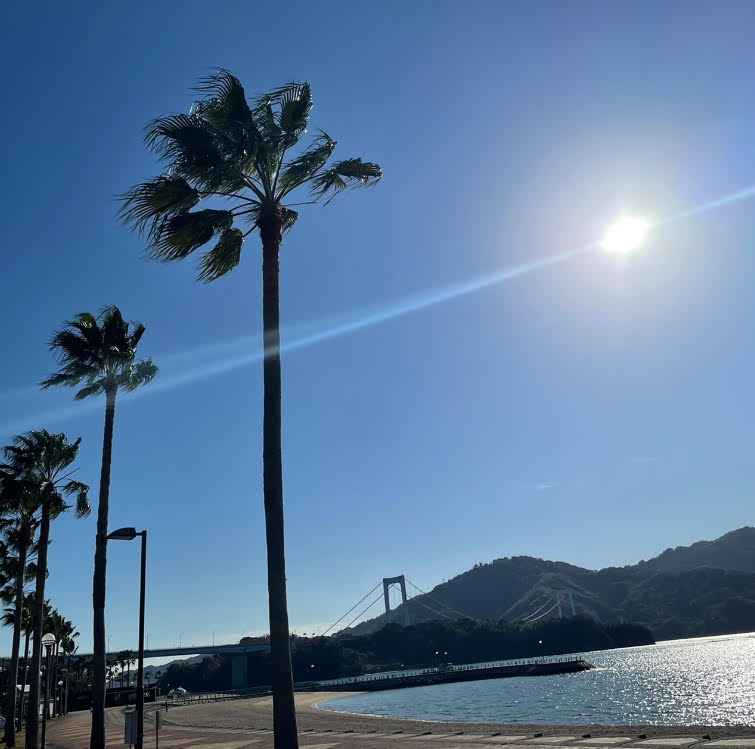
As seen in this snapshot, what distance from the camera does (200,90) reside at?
13273 millimetres

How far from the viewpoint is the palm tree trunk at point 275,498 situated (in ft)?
35.7

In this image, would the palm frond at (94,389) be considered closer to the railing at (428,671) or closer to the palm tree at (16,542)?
the palm tree at (16,542)

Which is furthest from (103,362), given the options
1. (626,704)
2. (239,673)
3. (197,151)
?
(239,673)

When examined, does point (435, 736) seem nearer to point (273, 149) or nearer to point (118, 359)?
point (118, 359)

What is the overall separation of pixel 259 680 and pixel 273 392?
620 feet

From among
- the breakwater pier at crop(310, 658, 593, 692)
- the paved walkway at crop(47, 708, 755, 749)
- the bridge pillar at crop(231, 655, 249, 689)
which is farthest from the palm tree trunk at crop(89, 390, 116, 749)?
the bridge pillar at crop(231, 655, 249, 689)

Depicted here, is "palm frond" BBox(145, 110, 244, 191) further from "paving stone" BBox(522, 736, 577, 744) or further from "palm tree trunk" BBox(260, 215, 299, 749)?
"paving stone" BBox(522, 736, 577, 744)

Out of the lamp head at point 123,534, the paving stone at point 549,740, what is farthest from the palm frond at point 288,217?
the paving stone at point 549,740

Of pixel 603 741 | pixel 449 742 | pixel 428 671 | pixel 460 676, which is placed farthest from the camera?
pixel 428 671

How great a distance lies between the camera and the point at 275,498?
39.0ft

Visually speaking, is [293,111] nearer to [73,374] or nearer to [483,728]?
[73,374]

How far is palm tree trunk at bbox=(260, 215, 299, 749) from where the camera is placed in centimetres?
1089

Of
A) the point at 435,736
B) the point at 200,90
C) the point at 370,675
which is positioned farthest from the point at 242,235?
the point at 370,675

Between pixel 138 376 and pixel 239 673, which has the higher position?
pixel 138 376
